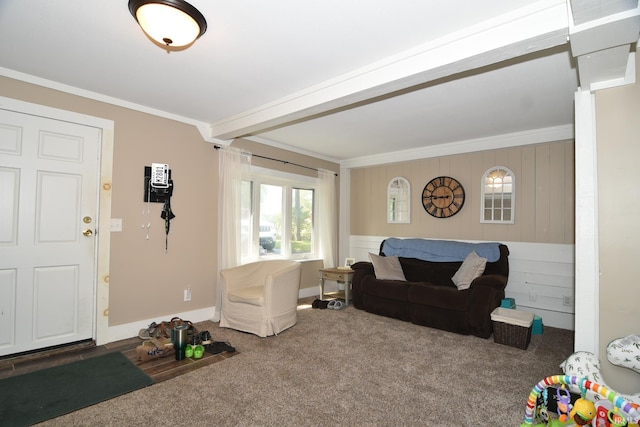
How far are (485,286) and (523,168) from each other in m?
1.82

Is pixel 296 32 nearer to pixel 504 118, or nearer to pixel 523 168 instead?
pixel 504 118

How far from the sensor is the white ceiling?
1.87 m

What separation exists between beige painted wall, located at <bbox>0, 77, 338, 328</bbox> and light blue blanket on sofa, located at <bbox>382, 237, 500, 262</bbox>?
2.65 metres

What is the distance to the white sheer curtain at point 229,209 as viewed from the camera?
13.4ft

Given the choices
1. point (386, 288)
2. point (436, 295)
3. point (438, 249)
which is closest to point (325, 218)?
point (386, 288)

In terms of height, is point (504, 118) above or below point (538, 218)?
above

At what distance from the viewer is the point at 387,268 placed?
459 centimetres

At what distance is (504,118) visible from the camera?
369 cm

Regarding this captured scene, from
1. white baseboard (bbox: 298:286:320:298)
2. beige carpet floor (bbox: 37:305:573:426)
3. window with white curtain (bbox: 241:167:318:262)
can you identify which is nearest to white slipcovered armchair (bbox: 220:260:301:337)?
beige carpet floor (bbox: 37:305:573:426)

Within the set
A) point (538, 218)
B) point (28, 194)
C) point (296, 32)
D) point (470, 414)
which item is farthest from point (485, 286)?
point (28, 194)

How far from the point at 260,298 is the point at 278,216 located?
1901 millimetres

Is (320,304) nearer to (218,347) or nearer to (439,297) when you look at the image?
(439,297)

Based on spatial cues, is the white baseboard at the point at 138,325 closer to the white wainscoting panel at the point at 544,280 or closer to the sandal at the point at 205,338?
the sandal at the point at 205,338

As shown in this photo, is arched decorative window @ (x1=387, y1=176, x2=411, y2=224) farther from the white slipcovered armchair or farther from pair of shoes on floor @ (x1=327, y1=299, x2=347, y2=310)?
the white slipcovered armchair
